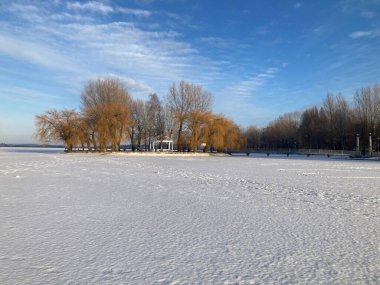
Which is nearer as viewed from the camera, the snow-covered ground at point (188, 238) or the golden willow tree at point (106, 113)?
the snow-covered ground at point (188, 238)

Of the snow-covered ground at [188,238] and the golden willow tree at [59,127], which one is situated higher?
the golden willow tree at [59,127]

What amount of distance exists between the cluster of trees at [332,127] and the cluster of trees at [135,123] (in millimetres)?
23994

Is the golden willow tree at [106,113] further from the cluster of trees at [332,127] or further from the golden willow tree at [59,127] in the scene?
the cluster of trees at [332,127]

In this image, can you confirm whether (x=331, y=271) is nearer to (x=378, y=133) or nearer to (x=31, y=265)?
(x=31, y=265)

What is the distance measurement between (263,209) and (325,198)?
10.7 ft

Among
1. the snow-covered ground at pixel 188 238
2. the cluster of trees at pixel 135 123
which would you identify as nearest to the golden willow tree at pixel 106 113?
the cluster of trees at pixel 135 123

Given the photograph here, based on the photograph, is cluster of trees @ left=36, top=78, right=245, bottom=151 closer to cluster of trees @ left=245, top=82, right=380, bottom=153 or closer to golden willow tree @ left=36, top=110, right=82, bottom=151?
golden willow tree @ left=36, top=110, right=82, bottom=151

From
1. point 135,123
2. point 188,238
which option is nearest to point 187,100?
point 135,123

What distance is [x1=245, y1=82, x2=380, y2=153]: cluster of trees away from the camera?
6500 cm

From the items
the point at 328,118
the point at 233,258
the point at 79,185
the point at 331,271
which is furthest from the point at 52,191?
the point at 328,118

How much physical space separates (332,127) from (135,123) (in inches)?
→ 1782

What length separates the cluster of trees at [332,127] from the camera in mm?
65000

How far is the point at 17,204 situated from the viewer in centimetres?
991

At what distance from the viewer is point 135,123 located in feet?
208
